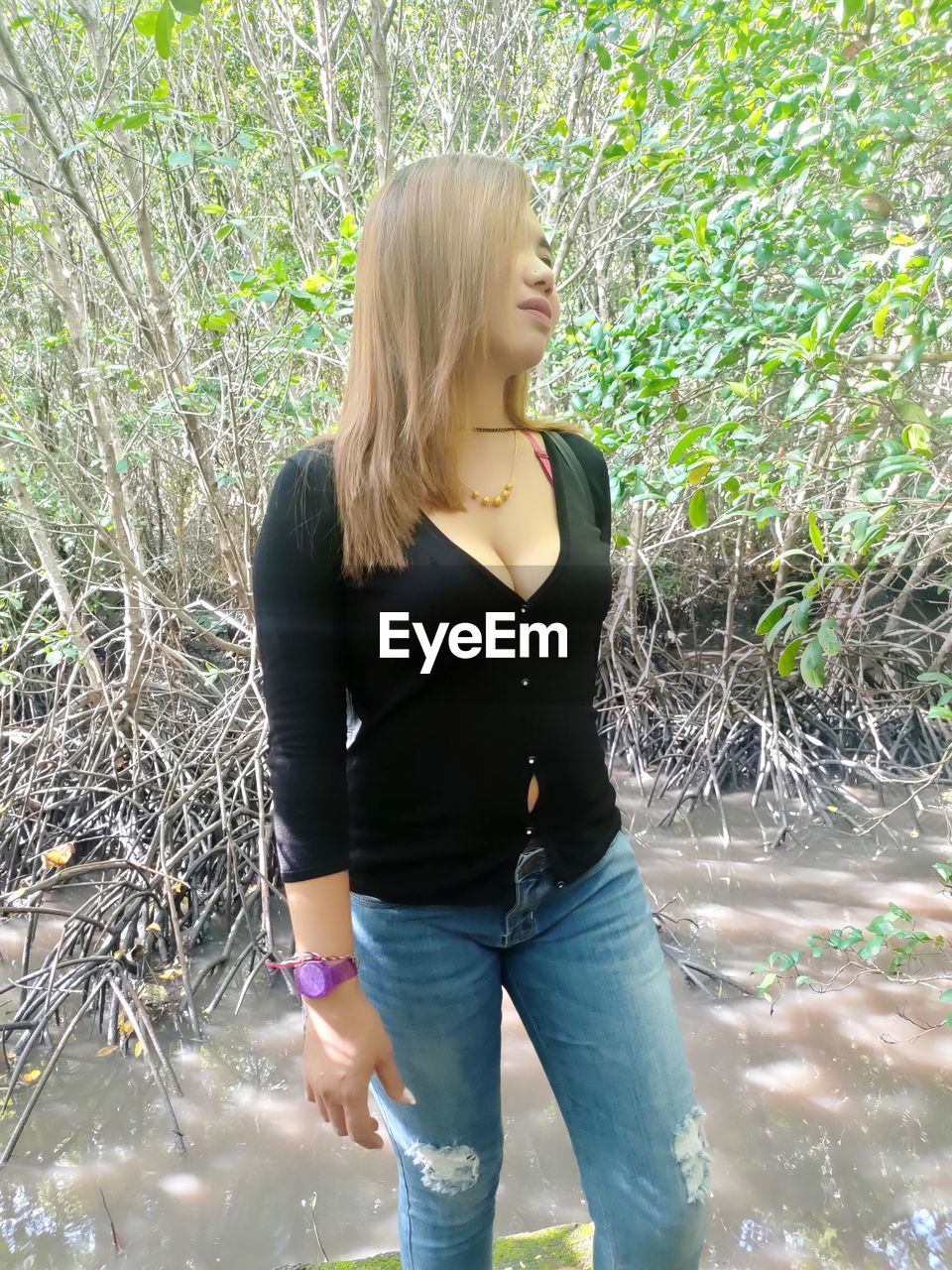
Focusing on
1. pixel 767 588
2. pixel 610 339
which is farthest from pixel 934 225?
pixel 767 588

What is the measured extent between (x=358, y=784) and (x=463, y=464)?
35cm

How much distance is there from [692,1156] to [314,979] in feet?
1.30

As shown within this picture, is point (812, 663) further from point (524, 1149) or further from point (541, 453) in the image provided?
point (524, 1149)

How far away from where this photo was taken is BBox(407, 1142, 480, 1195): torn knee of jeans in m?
0.76

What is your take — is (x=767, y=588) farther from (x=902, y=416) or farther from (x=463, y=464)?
(x=463, y=464)

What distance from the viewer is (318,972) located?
69 cm

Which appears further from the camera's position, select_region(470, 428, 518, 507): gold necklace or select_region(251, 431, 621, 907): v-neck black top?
select_region(470, 428, 518, 507): gold necklace

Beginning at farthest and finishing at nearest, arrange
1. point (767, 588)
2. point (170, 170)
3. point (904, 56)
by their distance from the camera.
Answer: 1. point (767, 588)
2. point (170, 170)
3. point (904, 56)

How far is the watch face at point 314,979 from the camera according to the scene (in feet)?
2.26

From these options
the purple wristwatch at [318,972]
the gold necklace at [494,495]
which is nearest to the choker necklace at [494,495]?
the gold necklace at [494,495]

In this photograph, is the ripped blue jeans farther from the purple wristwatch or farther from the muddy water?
the muddy water

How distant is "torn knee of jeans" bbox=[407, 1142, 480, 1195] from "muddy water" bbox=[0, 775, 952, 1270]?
1.03m

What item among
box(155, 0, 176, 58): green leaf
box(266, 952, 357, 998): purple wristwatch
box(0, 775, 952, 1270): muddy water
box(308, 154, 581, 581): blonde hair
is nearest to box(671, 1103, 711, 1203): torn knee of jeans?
box(266, 952, 357, 998): purple wristwatch

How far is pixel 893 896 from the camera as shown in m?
2.76
